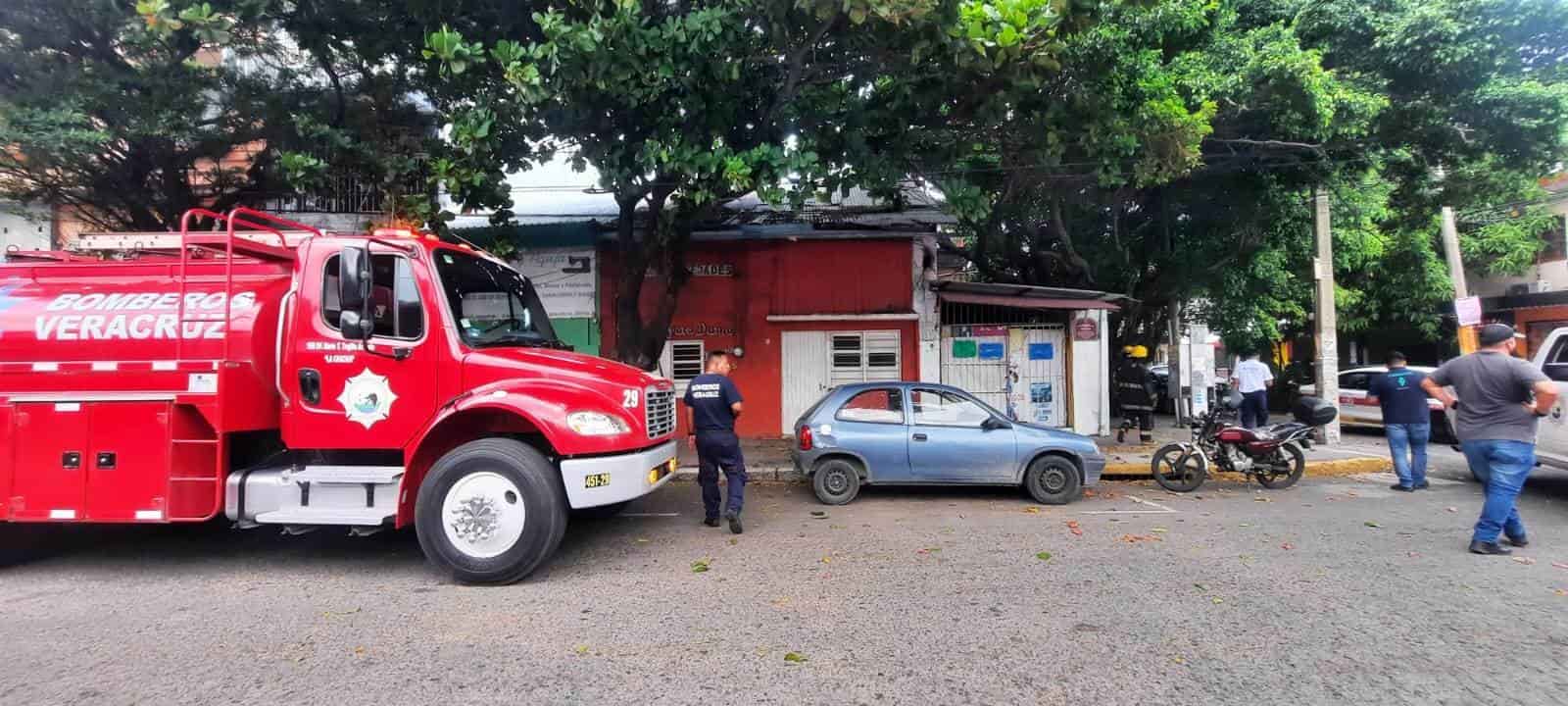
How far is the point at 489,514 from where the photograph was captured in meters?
4.97

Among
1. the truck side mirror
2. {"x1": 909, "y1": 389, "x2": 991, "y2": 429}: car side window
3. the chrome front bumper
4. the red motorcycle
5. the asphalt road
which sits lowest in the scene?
the asphalt road

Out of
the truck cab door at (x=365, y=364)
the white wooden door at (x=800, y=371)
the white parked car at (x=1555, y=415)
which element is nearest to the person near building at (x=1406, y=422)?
the white parked car at (x=1555, y=415)

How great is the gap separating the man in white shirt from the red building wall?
17.2ft

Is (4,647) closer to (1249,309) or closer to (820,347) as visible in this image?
(820,347)

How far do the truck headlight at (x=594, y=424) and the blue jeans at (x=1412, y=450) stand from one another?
28.9ft

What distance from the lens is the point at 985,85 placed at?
765 cm

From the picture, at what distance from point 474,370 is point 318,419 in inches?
46.5

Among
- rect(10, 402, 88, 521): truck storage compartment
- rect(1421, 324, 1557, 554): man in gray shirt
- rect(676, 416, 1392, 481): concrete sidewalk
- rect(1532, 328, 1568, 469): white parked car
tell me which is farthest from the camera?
rect(676, 416, 1392, 481): concrete sidewalk

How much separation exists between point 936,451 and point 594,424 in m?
3.92

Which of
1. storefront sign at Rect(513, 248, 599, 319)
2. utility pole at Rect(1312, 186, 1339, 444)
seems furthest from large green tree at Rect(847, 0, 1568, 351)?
storefront sign at Rect(513, 248, 599, 319)

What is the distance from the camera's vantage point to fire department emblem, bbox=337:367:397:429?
5109mm

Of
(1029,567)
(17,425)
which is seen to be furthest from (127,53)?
(1029,567)

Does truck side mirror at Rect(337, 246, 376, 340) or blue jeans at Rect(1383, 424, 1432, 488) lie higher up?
truck side mirror at Rect(337, 246, 376, 340)

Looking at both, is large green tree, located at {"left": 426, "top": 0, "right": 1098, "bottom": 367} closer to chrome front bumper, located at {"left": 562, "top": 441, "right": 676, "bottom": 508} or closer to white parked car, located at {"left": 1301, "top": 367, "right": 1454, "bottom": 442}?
chrome front bumper, located at {"left": 562, "top": 441, "right": 676, "bottom": 508}
